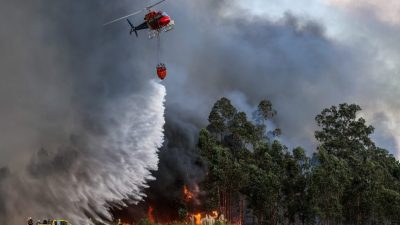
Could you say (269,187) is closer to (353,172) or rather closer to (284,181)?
(284,181)

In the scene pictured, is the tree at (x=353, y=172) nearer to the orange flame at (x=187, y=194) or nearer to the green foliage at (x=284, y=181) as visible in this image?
the green foliage at (x=284, y=181)

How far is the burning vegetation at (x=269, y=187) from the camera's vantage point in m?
123

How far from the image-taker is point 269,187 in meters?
122

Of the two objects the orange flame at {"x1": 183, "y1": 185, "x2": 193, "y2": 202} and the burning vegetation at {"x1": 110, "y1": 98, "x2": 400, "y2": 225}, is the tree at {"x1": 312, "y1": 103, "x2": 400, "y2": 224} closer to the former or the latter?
the burning vegetation at {"x1": 110, "y1": 98, "x2": 400, "y2": 225}

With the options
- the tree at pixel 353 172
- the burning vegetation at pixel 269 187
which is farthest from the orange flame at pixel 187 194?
the tree at pixel 353 172

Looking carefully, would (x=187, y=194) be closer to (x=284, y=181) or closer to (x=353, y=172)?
(x=284, y=181)

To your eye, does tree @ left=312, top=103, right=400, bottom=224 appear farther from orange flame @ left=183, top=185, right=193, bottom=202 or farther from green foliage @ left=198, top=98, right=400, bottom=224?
orange flame @ left=183, top=185, right=193, bottom=202

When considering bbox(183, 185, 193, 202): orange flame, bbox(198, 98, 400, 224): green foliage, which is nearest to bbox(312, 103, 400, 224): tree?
bbox(198, 98, 400, 224): green foliage

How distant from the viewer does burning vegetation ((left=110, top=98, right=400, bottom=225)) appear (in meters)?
123

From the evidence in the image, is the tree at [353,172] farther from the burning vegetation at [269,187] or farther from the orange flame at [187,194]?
the orange flame at [187,194]

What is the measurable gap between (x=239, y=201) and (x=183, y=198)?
14098 millimetres

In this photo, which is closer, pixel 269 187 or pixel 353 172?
Answer: pixel 269 187

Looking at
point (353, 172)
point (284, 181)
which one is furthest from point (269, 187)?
point (353, 172)

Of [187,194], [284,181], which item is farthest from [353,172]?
[187,194]
